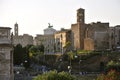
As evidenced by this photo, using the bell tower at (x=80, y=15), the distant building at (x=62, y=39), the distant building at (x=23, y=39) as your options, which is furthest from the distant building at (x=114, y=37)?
the distant building at (x=23, y=39)

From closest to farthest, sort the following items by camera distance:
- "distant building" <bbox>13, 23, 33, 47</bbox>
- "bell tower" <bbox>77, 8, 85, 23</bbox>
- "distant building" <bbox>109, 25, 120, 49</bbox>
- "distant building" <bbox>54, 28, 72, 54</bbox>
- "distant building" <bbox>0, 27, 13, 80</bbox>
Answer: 1. "distant building" <bbox>0, 27, 13, 80</bbox>
2. "distant building" <bbox>109, 25, 120, 49</bbox>
3. "bell tower" <bbox>77, 8, 85, 23</bbox>
4. "distant building" <bbox>54, 28, 72, 54</bbox>
5. "distant building" <bbox>13, 23, 33, 47</bbox>

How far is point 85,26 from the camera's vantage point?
7106 cm

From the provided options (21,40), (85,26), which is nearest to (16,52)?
(85,26)

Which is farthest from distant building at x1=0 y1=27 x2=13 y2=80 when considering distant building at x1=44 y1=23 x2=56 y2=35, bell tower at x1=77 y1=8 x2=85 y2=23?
distant building at x1=44 y1=23 x2=56 y2=35

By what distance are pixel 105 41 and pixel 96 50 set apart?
294cm

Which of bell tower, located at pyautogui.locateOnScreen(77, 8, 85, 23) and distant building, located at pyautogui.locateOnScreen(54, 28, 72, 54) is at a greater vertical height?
bell tower, located at pyautogui.locateOnScreen(77, 8, 85, 23)

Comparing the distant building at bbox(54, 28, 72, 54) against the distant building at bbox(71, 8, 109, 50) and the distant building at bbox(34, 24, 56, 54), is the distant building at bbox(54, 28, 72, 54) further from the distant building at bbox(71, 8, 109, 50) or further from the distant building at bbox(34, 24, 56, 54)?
the distant building at bbox(71, 8, 109, 50)

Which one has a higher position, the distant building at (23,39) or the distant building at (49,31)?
the distant building at (49,31)

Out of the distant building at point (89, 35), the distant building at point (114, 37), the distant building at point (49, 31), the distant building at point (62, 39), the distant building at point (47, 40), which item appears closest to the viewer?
the distant building at point (89, 35)

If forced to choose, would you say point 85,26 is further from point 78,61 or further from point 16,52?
point 16,52

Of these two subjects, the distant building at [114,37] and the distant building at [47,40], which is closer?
the distant building at [114,37]

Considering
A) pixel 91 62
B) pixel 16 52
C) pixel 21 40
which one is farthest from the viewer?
pixel 21 40

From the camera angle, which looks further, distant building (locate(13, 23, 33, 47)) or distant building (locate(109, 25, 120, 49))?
distant building (locate(13, 23, 33, 47))

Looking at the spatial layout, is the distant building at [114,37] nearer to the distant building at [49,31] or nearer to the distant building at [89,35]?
the distant building at [89,35]
